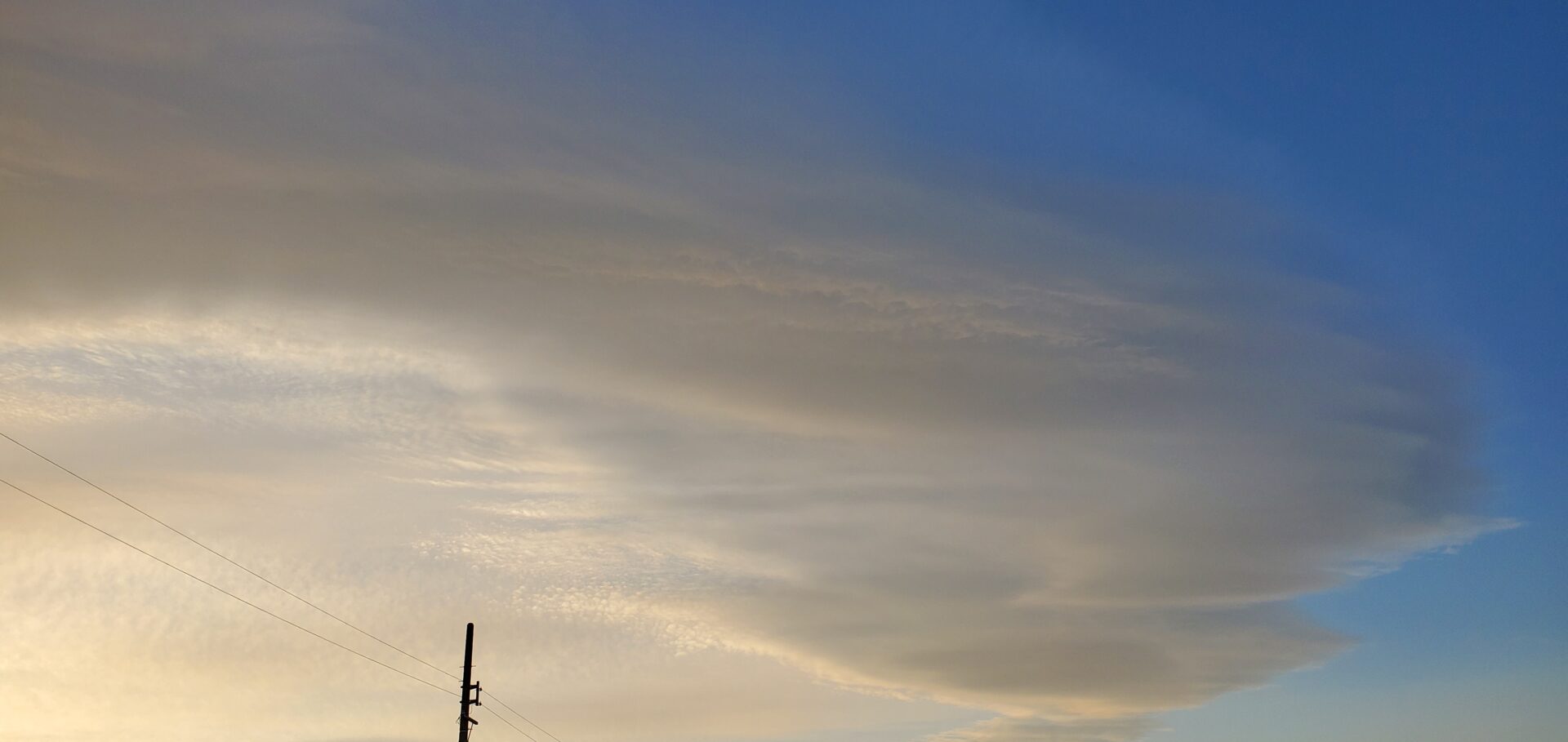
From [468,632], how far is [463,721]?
13.5 ft

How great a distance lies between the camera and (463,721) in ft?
209

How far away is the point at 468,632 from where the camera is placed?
218 ft
